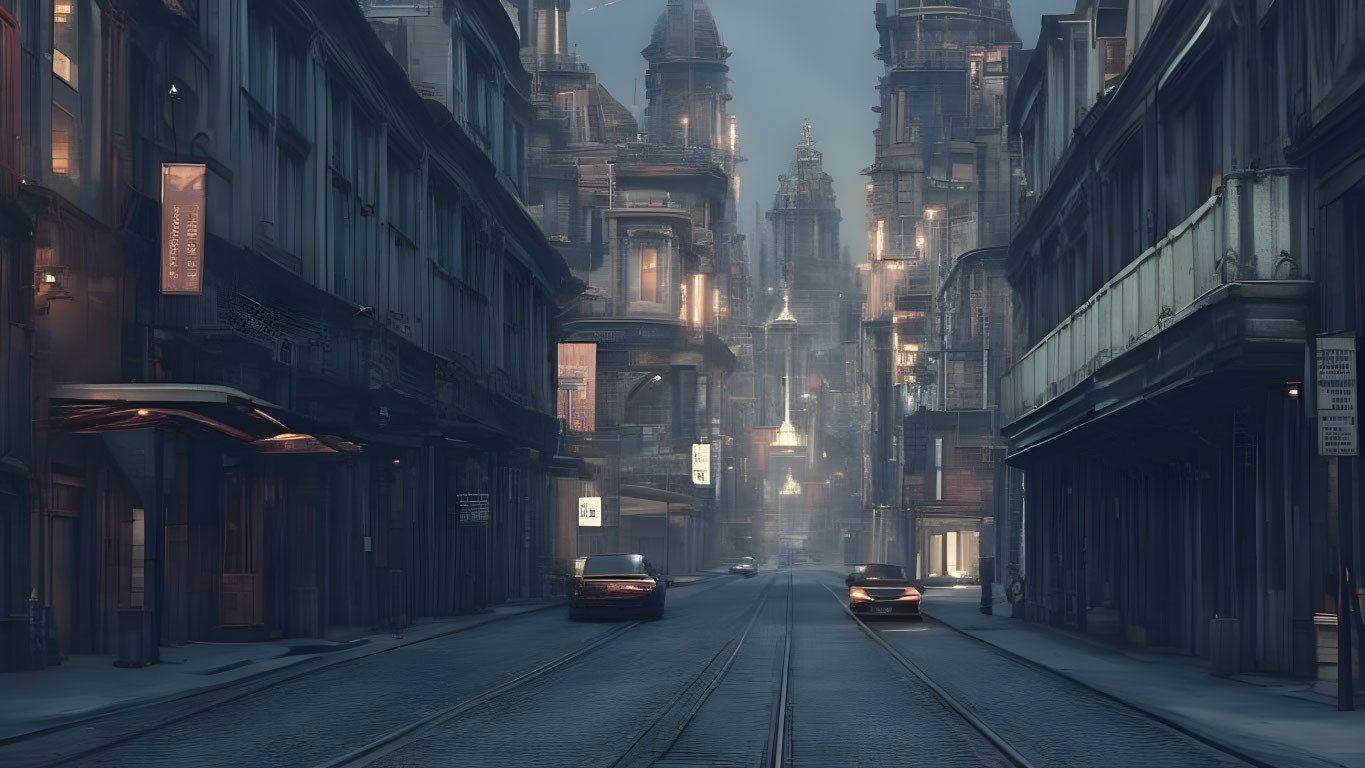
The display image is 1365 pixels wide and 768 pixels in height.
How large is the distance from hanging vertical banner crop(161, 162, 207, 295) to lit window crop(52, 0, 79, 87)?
2.14 meters

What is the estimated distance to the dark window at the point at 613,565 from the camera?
40.6 metres

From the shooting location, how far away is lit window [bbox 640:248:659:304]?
108m

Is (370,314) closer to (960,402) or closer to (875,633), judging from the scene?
(875,633)

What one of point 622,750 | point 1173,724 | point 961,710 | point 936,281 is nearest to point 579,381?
point 936,281

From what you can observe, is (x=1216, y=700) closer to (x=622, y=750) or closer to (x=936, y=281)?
(x=622, y=750)

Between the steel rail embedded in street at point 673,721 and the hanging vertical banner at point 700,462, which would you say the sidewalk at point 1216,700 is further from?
the hanging vertical banner at point 700,462

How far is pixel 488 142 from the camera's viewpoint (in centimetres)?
5450

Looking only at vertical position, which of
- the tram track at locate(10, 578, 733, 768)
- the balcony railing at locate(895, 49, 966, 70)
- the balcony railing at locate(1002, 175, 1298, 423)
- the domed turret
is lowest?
the tram track at locate(10, 578, 733, 768)

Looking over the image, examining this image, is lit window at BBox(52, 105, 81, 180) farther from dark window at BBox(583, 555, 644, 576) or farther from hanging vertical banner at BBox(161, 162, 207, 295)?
dark window at BBox(583, 555, 644, 576)

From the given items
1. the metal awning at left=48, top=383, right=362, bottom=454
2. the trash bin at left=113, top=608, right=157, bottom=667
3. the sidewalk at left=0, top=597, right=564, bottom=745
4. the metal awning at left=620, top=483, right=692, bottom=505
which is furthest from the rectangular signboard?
the metal awning at left=620, top=483, right=692, bottom=505

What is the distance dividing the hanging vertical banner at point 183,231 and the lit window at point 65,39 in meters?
2.14

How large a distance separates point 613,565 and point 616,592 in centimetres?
146

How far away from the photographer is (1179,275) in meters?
22.9

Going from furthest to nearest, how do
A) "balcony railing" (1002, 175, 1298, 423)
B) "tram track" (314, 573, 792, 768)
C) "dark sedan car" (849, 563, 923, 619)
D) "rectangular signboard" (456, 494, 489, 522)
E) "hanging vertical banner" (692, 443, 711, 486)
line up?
1. "hanging vertical banner" (692, 443, 711, 486)
2. "rectangular signboard" (456, 494, 489, 522)
3. "dark sedan car" (849, 563, 923, 619)
4. "balcony railing" (1002, 175, 1298, 423)
5. "tram track" (314, 573, 792, 768)
